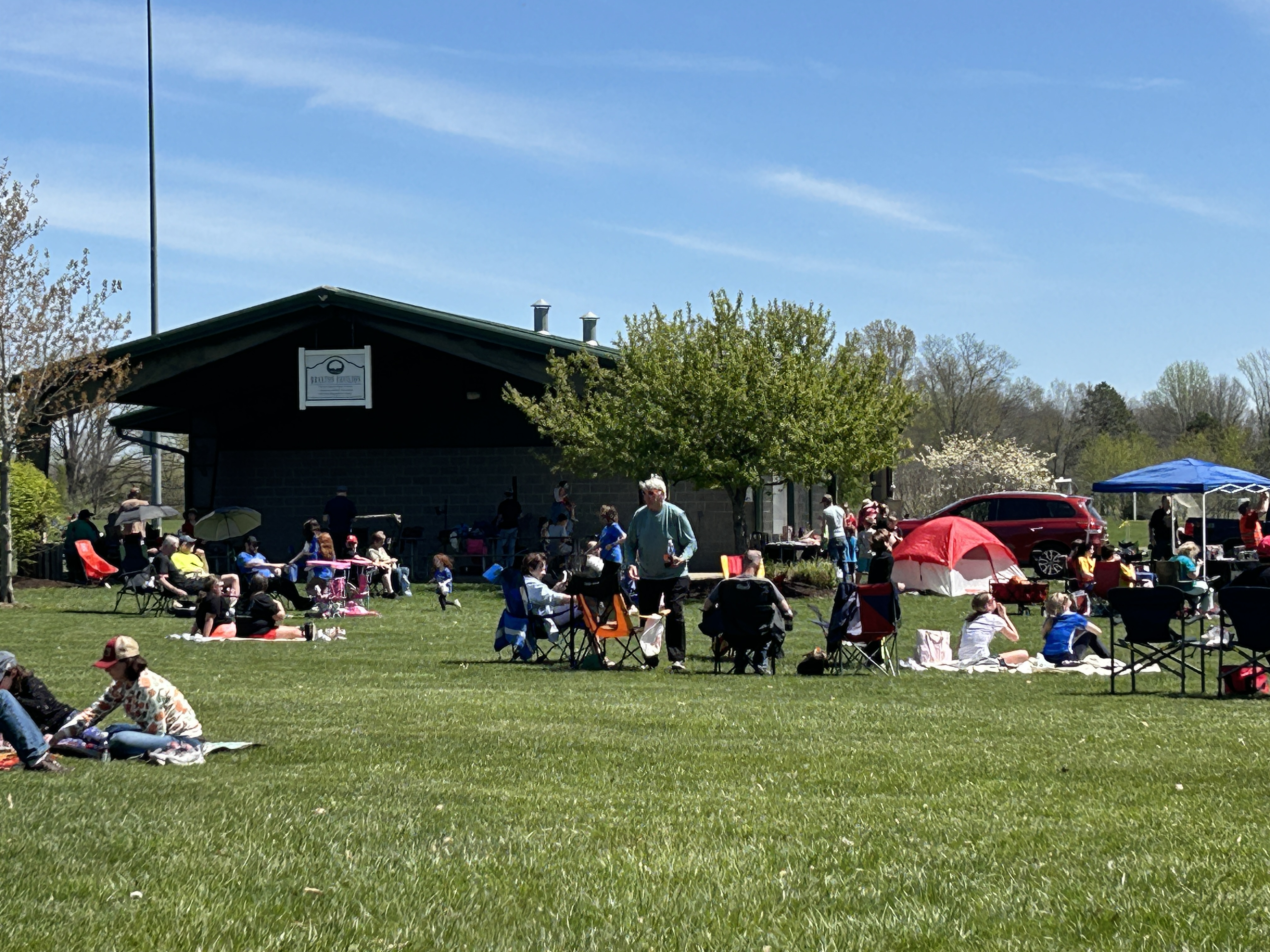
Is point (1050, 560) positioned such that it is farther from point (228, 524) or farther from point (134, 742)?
point (134, 742)

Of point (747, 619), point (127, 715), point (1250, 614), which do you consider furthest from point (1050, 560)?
point (127, 715)

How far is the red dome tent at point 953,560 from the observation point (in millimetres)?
23719

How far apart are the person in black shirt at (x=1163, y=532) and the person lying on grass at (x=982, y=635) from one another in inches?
522

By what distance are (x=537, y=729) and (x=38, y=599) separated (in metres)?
15.5

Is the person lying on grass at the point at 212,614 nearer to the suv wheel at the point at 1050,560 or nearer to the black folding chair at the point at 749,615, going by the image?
the black folding chair at the point at 749,615

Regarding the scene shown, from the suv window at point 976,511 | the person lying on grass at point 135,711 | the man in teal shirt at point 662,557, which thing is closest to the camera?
the person lying on grass at point 135,711

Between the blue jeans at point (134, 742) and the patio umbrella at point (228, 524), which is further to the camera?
the patio umbrella at point (228, 524)

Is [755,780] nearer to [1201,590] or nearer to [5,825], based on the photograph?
[5,825]

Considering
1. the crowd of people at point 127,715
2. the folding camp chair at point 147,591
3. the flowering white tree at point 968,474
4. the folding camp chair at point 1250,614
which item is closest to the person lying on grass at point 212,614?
the folding camp chair at point 147,591

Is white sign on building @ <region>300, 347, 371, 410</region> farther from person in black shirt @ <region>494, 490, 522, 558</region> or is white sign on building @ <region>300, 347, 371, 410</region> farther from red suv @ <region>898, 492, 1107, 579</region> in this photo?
red suv @ <region>898, 492, 1107, 579</region>

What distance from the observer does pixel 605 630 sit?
13172 mm

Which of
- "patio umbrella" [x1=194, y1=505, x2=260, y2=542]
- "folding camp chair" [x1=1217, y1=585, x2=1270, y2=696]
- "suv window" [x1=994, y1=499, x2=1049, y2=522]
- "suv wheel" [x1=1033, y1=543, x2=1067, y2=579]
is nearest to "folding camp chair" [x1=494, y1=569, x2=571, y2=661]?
"folding camp chair" [x1=1217, y1=585, x2=1270, y2=696]

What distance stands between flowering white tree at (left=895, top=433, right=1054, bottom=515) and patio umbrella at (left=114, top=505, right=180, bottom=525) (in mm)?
33407

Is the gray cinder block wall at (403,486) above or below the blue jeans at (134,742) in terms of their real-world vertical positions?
above
